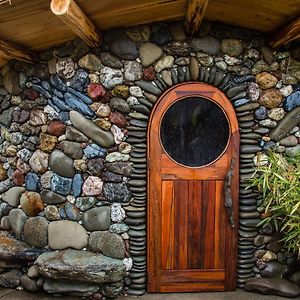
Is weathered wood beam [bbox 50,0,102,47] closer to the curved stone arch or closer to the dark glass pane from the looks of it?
the curved stone arch

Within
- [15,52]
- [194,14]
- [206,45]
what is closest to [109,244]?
[15,52]

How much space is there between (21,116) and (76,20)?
1.37 metres

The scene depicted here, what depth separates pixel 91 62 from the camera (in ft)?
11.3

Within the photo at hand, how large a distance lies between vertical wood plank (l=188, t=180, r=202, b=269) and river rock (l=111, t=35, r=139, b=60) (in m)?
1.24

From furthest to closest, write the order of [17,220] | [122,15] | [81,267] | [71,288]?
[17,220] < [71,288] < [81,267] < [122,15]

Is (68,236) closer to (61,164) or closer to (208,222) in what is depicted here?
(61,164)

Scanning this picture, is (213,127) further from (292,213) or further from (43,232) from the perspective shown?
(43,232)

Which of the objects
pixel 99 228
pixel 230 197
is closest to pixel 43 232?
pixel 99 228

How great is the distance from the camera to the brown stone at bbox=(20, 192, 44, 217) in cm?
363

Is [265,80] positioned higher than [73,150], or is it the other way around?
[265,80]

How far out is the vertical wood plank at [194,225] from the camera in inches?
138

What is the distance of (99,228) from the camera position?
349 cm

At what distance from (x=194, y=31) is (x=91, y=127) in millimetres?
1195

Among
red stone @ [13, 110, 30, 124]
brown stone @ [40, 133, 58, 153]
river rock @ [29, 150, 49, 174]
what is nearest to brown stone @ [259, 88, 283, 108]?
brown stone @ [40, 133, 58, 153]
